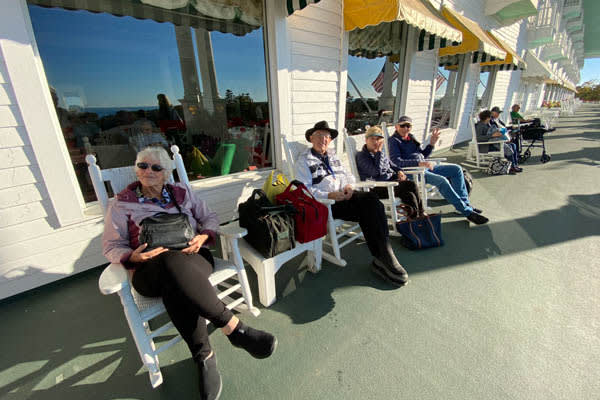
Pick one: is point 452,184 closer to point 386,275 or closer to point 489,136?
point 386,275

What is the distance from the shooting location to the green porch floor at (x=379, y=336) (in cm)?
128

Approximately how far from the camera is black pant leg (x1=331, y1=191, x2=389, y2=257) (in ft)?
6.71

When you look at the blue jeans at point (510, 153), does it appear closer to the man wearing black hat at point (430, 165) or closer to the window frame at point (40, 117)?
the man wearing black hat at point (430, 165)

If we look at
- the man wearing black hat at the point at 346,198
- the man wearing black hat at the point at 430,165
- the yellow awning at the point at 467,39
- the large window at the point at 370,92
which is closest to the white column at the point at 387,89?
the large window at the point at 370,92

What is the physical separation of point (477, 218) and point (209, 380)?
117 inches

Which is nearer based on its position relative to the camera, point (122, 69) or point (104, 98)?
point (104, 98)

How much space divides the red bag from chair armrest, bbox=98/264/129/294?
1.03 m

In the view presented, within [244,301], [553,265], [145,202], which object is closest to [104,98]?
[145,202]

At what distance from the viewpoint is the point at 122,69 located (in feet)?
14.9

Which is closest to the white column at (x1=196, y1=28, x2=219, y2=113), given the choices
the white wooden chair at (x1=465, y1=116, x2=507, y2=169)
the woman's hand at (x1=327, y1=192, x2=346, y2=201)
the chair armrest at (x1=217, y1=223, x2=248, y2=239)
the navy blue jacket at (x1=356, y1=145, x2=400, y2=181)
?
the navy blue jacket at (x1=356, y1=145, x2=400, y2=181)

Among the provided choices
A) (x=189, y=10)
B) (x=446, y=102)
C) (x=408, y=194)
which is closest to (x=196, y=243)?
(x=408, y=194)

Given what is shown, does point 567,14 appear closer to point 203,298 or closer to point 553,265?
point 553,265

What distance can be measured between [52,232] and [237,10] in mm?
2579

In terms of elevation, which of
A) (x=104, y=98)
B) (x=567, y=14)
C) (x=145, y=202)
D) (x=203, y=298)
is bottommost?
(x=203, y=298)
